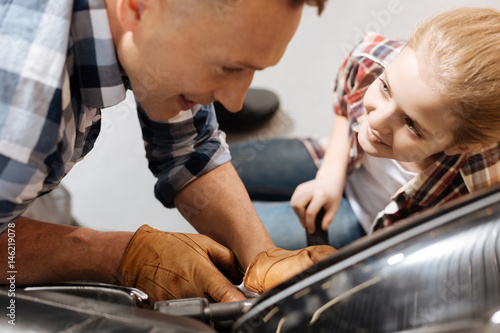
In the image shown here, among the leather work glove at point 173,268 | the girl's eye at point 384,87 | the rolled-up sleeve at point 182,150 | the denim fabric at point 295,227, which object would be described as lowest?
the denim fabric at point 295,227

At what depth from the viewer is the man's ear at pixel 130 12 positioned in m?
0.32

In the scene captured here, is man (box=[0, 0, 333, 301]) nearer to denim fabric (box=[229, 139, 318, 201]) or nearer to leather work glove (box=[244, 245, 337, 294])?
leather work glove (box=[244, 245, 337, 294])

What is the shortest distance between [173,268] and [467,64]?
1.21 ft

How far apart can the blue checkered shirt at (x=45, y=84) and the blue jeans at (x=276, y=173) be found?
16.2 inches

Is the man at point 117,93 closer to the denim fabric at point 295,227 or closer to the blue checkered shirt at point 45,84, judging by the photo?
the blue checkered shirt at point 45,84

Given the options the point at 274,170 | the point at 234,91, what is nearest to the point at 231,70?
the point at 234,91

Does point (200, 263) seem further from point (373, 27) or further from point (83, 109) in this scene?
point (373, 27)

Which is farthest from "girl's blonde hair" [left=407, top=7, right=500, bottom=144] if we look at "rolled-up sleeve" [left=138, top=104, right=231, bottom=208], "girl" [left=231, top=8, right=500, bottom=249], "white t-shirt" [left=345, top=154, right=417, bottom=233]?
"rolled-up sleeve" [left=138, top=104, right=231, bottom=208]

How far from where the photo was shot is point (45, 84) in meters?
0.31

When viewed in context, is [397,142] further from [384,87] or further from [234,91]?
[234,91]

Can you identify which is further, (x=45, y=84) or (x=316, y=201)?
(x=316, y=201)

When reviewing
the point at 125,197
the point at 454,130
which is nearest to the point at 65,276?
the point at 125,197

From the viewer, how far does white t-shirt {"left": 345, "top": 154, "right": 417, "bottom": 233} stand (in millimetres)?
648

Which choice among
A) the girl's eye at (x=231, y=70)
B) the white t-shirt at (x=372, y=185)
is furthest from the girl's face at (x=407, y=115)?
the girl's eye at (x=231, y=70)
